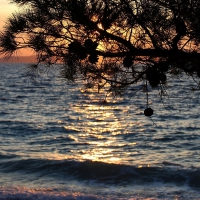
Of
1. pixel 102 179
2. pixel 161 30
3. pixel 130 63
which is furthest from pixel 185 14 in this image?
pixel 102 179

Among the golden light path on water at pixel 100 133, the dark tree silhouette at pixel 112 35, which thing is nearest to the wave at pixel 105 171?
the golden light path on water at pixel 100 133

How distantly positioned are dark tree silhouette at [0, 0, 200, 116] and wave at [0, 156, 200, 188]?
6.93 m

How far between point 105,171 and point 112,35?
8102mm

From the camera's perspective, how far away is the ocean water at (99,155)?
394 inches

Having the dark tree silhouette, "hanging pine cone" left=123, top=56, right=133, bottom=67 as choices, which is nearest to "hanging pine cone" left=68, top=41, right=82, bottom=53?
the dark tree silhouette

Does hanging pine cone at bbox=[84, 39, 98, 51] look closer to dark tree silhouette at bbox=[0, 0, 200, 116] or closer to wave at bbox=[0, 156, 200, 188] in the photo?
dark tree silhouette at bbox=[0, 0, 200, 116]

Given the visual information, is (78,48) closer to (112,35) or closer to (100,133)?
(112,35)

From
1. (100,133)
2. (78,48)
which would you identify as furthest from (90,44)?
(100,133)

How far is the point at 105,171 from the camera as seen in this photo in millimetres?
11898

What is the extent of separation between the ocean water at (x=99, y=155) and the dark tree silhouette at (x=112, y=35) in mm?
456

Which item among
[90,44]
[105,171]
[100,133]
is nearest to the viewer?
[90,44]

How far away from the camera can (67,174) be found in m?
11.8

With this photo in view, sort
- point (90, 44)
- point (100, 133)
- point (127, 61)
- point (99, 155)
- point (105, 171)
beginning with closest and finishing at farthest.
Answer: point (90, 44), point (127, 61), point (105, 171), point (99, 155), point (100, 133)

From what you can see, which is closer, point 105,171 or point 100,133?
point 105,171
